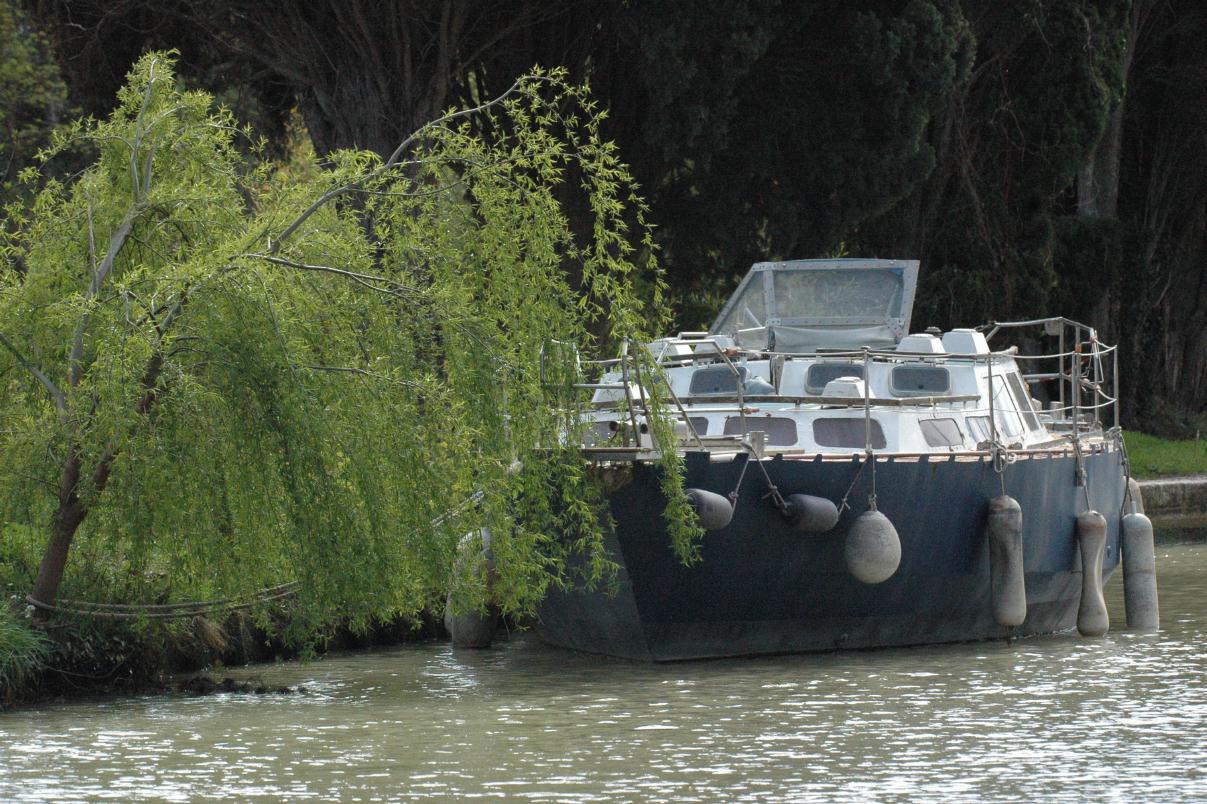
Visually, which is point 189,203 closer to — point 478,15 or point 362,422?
point 362,422

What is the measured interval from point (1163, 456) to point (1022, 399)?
626 inches

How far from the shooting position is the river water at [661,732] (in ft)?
35.4

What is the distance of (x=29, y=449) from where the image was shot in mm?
13516

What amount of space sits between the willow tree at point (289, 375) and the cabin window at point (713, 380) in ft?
8.90

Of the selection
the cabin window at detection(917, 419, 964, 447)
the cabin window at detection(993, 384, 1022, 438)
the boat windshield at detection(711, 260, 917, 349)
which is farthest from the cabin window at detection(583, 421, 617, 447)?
the cabin window at detection(993, 384, 1022, 438)

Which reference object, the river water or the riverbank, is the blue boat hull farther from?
the riverbank

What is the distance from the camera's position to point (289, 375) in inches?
517

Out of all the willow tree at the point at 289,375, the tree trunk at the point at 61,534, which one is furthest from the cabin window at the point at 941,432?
the tree trunk at the point at 61,534

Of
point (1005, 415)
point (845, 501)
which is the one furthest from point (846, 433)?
point (1005, 415)

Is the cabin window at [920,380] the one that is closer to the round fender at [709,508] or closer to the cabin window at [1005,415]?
the cabin window at [1005,415]

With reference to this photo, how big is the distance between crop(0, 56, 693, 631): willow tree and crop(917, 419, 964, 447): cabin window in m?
3.18

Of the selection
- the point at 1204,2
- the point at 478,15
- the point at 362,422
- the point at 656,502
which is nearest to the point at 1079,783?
the point at 656,502

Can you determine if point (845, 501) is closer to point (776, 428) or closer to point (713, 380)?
point (776, 428)

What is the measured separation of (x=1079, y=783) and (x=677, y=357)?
6.50 m
